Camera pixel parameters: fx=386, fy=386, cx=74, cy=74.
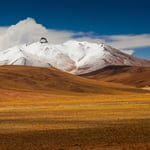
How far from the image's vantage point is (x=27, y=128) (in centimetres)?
3519

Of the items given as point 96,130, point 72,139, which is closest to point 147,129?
point 96,130

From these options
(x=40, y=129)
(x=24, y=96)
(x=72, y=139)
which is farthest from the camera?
(x=24, y=96)

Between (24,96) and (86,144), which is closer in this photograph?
(86,144)

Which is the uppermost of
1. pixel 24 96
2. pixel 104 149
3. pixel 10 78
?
pixel 10 78

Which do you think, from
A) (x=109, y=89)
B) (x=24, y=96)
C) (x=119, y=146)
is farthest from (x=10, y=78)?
(x=119, y=146)

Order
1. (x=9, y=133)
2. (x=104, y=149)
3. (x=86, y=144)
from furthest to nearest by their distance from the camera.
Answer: (x=9, y=133)
(x=86, y=144)
(x=104, y=149)

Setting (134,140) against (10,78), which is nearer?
(134,140)

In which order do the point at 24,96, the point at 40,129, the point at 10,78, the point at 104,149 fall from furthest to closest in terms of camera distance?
the point at 10,78
the point at 24,96
the point at 40,129
the point at 104,149

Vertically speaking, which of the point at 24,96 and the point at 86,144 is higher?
the point at 24,96

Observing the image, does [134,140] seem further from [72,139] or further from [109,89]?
[109,89]

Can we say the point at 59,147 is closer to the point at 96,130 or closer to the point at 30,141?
the point at 30,141

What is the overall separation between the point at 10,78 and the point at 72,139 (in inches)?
6569

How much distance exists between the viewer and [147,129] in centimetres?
3206

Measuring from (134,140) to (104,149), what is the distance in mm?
3766
